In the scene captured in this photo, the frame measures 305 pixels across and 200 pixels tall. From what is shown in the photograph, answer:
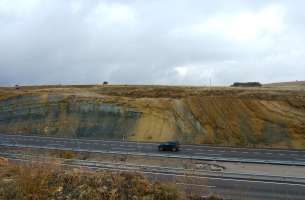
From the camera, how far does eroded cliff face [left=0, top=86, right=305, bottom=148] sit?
54344mm

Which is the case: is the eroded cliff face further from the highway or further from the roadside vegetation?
the roadside vegetation

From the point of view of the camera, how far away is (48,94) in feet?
242

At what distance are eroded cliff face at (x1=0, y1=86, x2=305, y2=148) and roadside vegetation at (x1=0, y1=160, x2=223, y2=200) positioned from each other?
40357 millimetres

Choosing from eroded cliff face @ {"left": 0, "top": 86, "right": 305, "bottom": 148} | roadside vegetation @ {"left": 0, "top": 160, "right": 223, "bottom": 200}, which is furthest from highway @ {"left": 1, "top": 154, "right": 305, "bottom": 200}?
eroded cliff face @ {"left": 0, "top": 86, "right": 305, "bottom": 148}

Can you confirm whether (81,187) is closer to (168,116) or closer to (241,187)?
(241,187)

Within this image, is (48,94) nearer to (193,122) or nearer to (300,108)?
(193,122)

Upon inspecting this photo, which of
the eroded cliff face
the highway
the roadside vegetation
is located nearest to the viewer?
Result: the roadside vegetation

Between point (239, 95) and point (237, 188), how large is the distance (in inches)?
1697

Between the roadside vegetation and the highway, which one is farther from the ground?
the roadside vegetation

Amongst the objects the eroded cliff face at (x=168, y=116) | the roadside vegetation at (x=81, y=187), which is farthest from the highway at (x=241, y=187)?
the eroded cliff face at (x=168, y=116)

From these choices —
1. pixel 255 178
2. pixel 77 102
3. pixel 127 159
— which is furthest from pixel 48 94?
pixel 255 178

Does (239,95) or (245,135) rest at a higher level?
(239,95)

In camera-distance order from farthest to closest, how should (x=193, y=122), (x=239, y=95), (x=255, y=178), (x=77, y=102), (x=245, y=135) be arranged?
(x=77, y=102)
(x=239, y=95)
(x=193, y=122)
(x=245, y=135)
(x=255, y=178)

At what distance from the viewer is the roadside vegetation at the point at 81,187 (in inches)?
529
